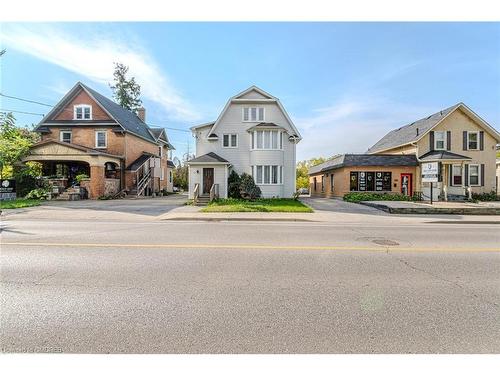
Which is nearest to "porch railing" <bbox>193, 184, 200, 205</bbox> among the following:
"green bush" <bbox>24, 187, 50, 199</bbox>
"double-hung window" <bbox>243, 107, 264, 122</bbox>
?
"double-hung window" <bbox>243, 107, 264, 122</bbox>

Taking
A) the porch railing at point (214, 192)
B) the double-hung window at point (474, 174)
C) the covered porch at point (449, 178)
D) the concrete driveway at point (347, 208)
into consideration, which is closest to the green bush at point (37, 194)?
the porch railing at point (214, 192)

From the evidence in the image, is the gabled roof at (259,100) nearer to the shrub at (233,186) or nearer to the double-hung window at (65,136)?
the shrub at (233,186)

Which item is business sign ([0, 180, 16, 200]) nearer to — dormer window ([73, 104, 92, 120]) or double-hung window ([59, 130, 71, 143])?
double-hung window ([59, 130, 71, 143])

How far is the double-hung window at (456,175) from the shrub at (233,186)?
2043 cm

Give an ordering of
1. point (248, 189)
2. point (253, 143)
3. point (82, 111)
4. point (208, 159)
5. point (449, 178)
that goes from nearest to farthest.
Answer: point (248, 189) → point (208, 159) → point (253, 143) → point (449, 178) → point (82, 111)

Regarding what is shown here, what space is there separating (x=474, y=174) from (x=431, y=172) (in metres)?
11.9

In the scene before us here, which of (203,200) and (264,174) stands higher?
(264,174)

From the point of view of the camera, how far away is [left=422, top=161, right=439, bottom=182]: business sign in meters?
18.3

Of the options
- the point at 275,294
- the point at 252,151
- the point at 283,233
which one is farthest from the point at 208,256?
the point at 252,151

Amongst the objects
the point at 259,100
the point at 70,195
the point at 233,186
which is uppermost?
the point at 259,100

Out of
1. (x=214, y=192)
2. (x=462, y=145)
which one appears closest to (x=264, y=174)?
(x=214, y=192)

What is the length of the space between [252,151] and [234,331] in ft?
68.5

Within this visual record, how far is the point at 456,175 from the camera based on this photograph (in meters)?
25.6

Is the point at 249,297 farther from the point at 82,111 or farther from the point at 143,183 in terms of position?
the point at 82,111
